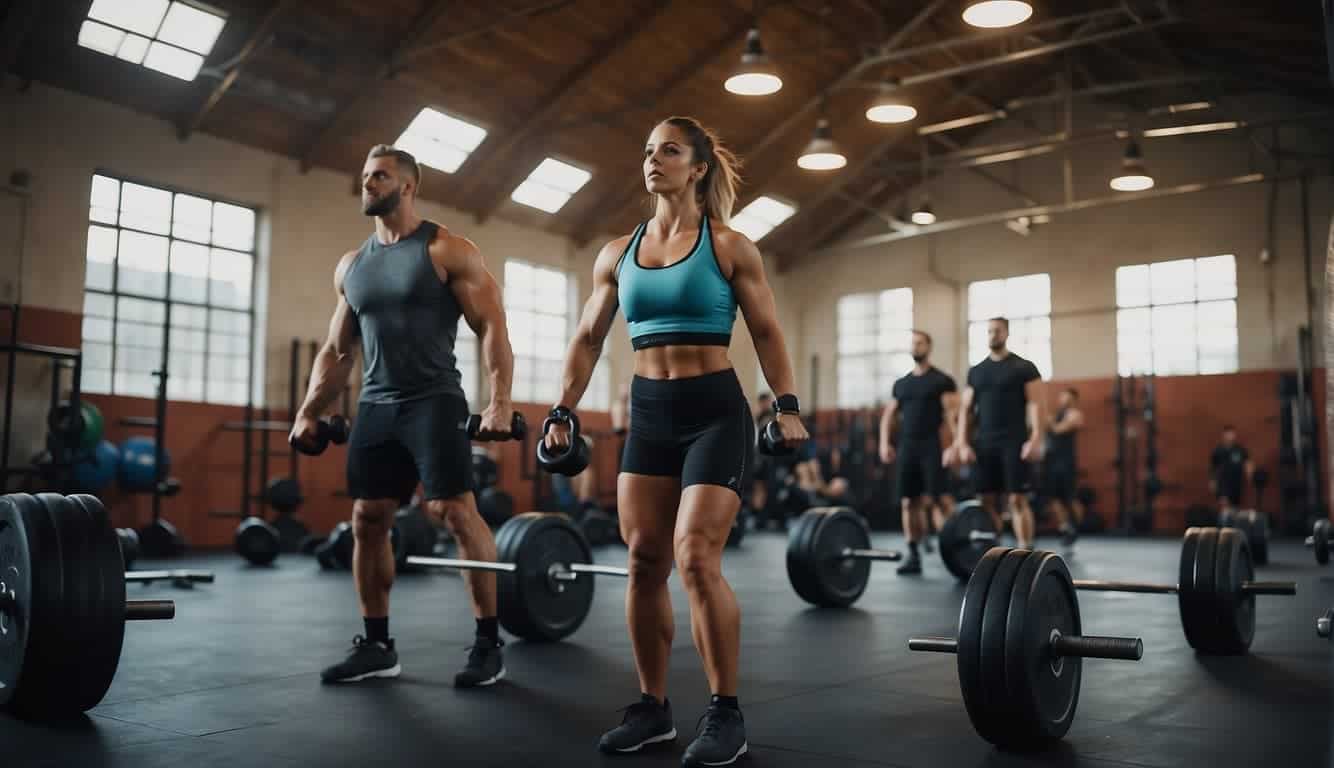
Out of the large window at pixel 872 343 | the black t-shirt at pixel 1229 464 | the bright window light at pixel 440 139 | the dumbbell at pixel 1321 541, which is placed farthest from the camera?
the large window at pixel 872 343

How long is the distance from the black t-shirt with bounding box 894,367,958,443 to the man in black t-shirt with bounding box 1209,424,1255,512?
6400 millimetres

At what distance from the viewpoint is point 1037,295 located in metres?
13.1

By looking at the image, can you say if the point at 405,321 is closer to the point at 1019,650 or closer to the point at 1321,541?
the point at 1019,650

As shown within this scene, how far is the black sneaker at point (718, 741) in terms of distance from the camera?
1.90 meters

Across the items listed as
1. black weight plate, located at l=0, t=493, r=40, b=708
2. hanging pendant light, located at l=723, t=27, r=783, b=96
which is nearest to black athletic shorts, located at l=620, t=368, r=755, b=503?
black weight plate, located at l=0, t=493, r=40, b=708

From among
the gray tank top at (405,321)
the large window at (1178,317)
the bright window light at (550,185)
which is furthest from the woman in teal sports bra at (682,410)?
the large window at (1178,317)

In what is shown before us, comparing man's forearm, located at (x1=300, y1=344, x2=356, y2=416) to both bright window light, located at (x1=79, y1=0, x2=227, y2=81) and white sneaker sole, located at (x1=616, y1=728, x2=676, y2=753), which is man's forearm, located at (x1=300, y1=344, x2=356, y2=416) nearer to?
white sneaker sole, located at (x1=616, y1=728, x2=676, y2=753)

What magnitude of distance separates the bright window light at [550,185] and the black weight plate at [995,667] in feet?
30.9

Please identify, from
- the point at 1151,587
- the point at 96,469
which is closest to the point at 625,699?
the point at 1151,587

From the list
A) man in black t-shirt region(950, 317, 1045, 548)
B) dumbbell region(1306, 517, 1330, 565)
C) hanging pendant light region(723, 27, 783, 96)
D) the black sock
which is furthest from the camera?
hanging pendant light region(723, 27, 783, 96)

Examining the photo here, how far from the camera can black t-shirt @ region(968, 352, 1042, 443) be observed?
219 inches

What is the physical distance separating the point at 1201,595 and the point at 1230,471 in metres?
8.93

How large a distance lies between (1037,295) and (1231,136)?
2.52 meters

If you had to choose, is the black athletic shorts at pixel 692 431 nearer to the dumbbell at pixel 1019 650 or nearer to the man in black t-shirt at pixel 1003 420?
the dumbbell at pixel 1019 650
